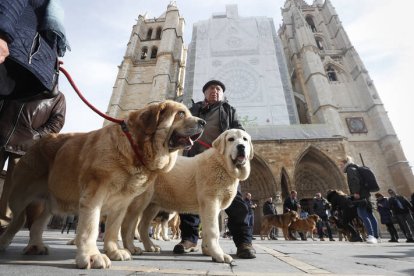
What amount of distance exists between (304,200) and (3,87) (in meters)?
17.0

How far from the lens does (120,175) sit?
1581mm

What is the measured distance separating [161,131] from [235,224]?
1370 millimetres

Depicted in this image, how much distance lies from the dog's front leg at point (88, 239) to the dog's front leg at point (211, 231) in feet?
2.67

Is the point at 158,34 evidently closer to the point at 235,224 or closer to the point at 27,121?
the point at 27,121

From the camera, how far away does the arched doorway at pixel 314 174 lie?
14.2 metres

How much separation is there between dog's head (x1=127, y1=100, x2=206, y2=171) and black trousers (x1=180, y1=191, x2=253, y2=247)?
110 cm

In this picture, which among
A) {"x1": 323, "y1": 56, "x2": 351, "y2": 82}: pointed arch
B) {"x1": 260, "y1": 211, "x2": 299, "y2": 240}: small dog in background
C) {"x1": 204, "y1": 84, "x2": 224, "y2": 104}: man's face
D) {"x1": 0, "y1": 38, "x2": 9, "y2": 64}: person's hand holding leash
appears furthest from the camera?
{"x1": 323, "y1": 56, "x2": 351, "y2": 82}: pointed arch

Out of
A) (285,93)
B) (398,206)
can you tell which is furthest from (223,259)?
(285,93)

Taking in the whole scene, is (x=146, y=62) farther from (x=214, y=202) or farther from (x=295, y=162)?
(x=214, y=202)

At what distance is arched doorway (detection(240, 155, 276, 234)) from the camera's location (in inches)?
550

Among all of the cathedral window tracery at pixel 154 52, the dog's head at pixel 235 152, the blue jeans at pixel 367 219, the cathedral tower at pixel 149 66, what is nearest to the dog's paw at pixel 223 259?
the dog's head at pixel 235 152

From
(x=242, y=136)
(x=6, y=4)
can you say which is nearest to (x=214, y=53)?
(x=242, y=136)

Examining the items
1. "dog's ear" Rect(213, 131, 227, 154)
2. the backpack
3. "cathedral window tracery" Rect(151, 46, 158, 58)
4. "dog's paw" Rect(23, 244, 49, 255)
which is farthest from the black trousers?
"cathedral window tracery" Rect(151, 46, 158, 58)

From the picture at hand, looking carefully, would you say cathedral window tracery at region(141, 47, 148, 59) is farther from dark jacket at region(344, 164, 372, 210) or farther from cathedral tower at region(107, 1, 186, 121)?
dark jacket at region(344, 164, 372, 210)
